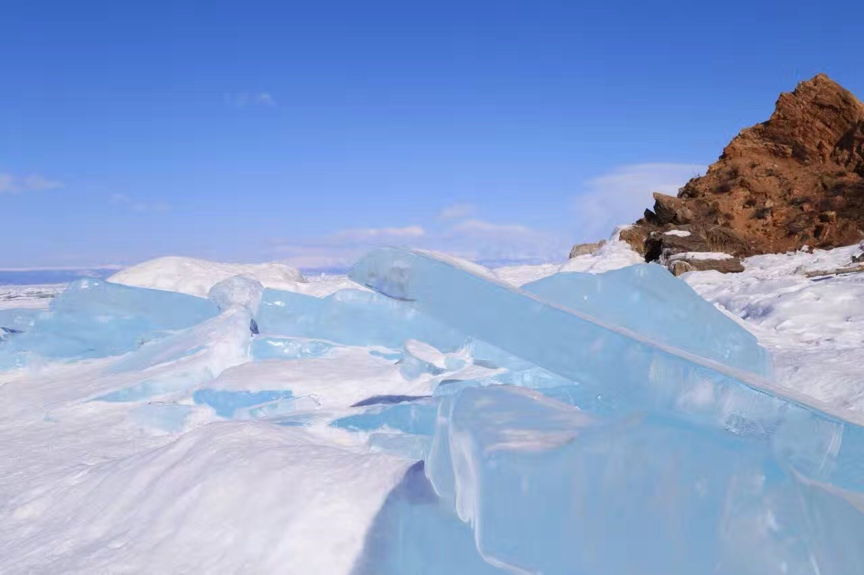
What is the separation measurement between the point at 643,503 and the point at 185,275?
5951 millimetres

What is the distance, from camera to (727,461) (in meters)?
1.06

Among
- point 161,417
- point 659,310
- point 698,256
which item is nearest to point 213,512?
point 161,417

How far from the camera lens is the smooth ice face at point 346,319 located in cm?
462

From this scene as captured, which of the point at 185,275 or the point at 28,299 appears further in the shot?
the point at 28,299

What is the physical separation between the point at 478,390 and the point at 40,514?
150 centimetres

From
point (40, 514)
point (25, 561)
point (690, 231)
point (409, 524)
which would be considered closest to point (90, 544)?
point (25, 561)

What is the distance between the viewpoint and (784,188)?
1769 cm

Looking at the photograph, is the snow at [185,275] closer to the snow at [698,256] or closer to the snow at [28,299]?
the snow at [28,299]

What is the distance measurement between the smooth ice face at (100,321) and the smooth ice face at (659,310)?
10.7ft

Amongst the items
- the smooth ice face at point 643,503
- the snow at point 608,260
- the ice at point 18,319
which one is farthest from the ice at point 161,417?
the snow at point 608,260

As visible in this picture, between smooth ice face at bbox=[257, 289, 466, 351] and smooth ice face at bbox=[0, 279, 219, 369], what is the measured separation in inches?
29.6

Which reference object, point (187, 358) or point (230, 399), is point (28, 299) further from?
point (230, 399)

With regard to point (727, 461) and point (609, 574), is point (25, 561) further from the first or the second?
point (727, 461)

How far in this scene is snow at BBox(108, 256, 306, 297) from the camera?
20.1 feet
